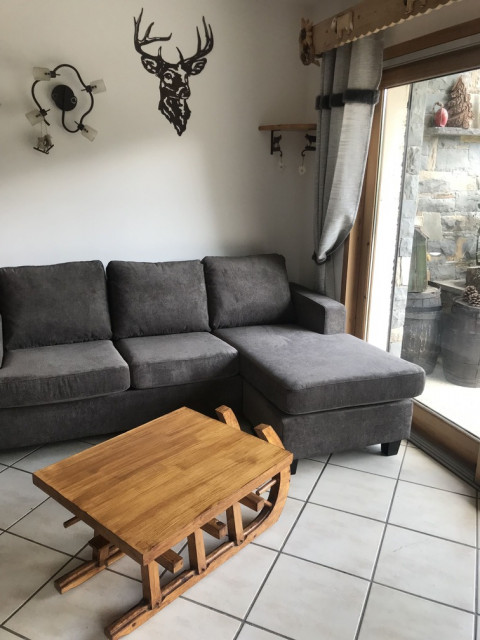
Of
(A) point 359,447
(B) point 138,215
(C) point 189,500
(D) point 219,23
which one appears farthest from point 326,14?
(C) point 189,500

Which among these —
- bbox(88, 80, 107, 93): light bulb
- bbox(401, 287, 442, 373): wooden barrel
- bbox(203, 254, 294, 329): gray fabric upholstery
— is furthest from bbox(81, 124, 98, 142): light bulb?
bbox(401, 287, 442, 373): wooden barrel

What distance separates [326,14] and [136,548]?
3.19 metres

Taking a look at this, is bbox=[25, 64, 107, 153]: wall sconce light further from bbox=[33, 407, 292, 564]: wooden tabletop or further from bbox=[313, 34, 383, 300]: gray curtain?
bbox=[33, 407, 292, 564]: wooden tabletop

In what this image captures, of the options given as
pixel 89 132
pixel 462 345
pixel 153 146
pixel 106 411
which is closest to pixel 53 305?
pixel 106 411

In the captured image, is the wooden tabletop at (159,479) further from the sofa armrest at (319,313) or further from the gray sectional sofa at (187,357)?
the sofa armrest at (319,313)

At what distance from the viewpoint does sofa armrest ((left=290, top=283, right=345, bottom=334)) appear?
9.84 feet

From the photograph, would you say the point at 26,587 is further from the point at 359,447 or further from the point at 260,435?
the point at 359,447

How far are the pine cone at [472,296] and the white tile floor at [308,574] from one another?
2.82 feet

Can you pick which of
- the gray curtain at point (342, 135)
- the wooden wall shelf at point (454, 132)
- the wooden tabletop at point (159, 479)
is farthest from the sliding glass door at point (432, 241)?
the wooden tabletop at point (159, 479)

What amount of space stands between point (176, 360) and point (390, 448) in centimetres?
114

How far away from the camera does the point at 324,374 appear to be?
2396 millimetres

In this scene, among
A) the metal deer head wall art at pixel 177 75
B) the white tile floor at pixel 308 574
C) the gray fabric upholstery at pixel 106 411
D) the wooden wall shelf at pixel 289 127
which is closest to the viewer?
the white tile floor at pixel 308 574

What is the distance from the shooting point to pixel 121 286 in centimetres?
303

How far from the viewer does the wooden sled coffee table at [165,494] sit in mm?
1511
